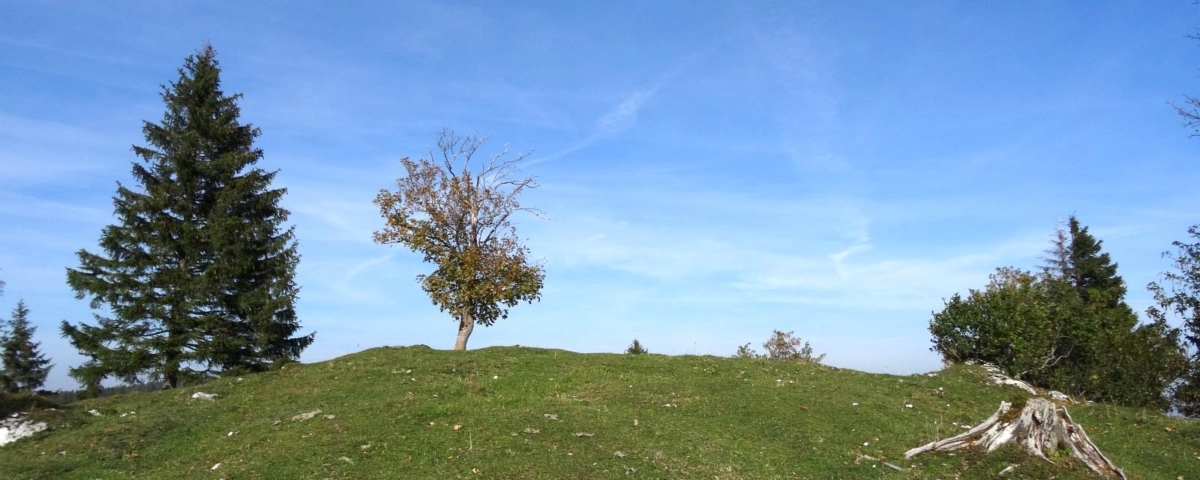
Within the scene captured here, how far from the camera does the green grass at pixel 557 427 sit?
42.2 ft

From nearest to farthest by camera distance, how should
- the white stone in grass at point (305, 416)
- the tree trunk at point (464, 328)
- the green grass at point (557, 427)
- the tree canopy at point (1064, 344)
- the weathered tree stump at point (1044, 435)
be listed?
the weathered tree stump at point (1044, 435) < the green grass at point (557, 427) < the white stone in grass at point (305, 416) < the tree canopy at point (1064, 344) < the tree trunk at point (464, 328)

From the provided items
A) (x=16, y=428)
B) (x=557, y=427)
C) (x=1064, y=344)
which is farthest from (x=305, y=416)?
(x=1064, y=344)

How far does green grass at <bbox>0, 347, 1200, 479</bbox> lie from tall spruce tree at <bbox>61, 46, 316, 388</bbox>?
5.13 metres

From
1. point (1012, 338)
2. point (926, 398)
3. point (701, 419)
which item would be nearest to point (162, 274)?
point (701, 419)

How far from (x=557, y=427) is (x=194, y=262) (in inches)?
767

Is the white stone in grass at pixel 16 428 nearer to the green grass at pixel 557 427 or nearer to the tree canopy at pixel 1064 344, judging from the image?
the green grass at pixel 557 427

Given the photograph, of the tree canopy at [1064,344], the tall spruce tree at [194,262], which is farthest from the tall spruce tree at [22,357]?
the tree canopy at [1064,344]

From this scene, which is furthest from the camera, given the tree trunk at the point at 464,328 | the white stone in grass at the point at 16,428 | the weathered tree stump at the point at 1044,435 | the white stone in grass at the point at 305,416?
the tree trunk at the point at 464,328

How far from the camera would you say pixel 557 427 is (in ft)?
49.6

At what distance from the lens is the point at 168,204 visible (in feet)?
90.8

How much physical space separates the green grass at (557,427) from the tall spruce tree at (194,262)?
5.13 m

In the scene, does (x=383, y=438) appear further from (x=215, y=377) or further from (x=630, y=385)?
(x=215, y=377)

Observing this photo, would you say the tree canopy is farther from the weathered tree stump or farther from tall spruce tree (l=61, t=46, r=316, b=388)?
tall spruce tree (l=61, t=46, r=316, b=388)

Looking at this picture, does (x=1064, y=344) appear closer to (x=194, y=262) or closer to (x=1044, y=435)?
(x=1044, y=435)
